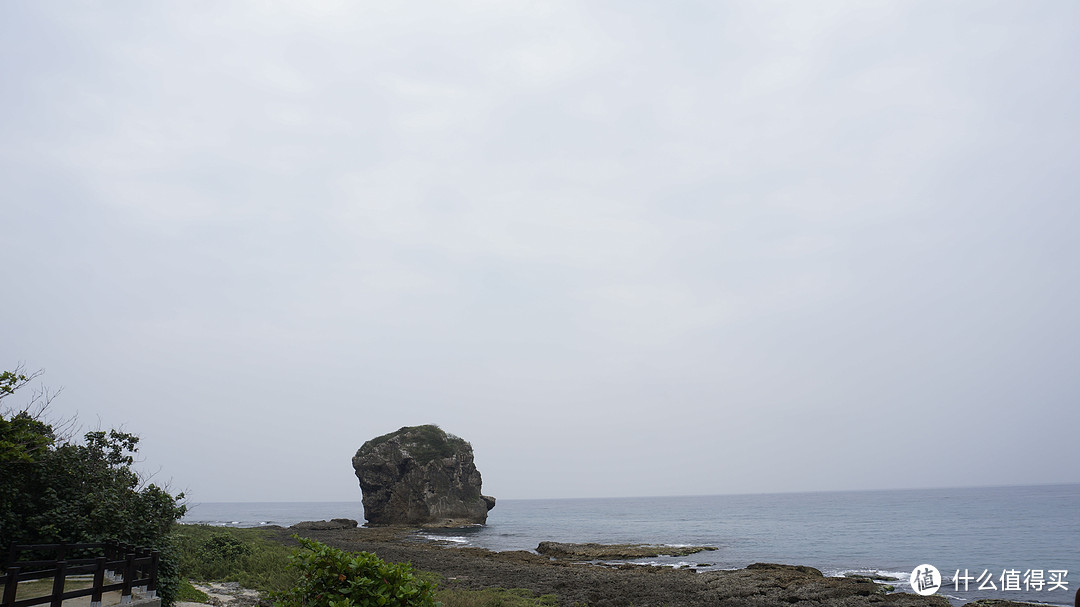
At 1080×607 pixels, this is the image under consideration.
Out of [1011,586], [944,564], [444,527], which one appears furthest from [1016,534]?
[444,527]

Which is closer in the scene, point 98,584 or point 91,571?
point 98,584

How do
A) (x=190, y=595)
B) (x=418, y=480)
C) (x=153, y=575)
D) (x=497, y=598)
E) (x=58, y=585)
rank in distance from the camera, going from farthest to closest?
(x=418, y=480)
(x=497, y=598)
(x=190, y=595)
(x=153, y=575)
(x=58, y=585)

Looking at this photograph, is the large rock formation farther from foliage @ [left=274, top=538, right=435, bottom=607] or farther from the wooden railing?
foliage @ [left=274, top=538, right=435, bottom=607]

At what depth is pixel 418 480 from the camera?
10025 cm

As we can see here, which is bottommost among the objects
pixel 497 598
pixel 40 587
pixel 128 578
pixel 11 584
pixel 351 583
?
pixel 497 598

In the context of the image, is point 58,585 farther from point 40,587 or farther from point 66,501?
point 66,501

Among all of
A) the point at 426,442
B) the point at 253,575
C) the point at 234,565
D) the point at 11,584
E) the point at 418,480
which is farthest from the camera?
the point at 426,442

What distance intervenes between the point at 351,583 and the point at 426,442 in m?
101

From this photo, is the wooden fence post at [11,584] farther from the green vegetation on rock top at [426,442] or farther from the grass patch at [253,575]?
the green vegetation on rock top at [426,442]

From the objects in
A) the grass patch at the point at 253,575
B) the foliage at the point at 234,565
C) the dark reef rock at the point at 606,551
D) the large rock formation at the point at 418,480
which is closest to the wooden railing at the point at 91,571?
the grass patch at the point at 253,575

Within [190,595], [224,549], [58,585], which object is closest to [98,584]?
[58,585]

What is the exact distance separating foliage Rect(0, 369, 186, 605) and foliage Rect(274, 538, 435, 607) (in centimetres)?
958

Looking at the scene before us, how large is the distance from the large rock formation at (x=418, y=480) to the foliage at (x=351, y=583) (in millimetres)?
96004

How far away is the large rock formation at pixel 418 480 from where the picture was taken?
99.3 metres
